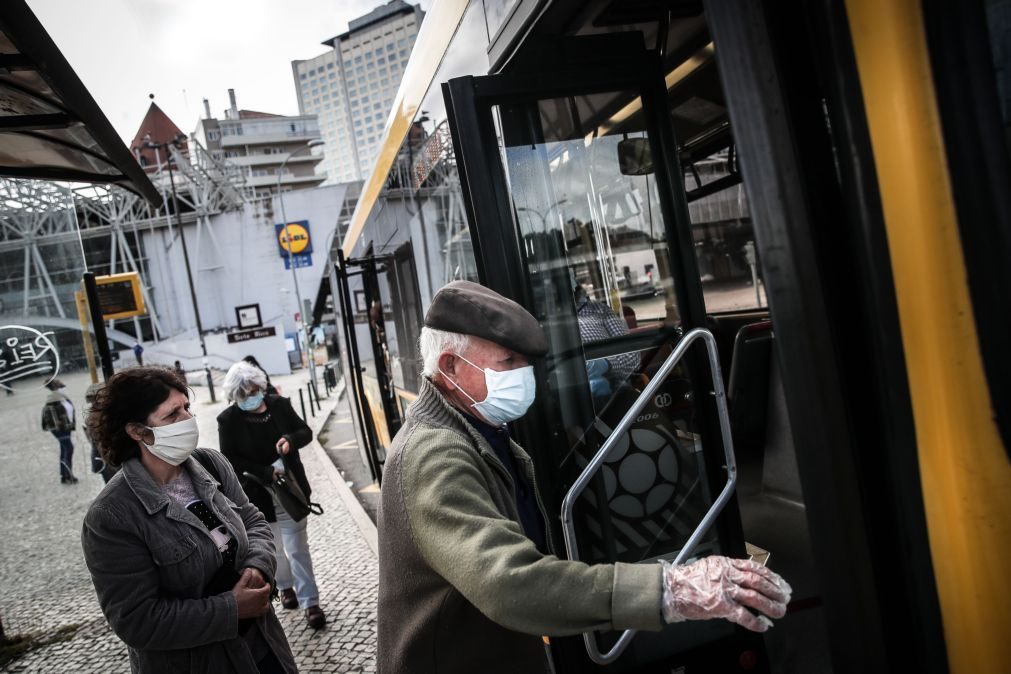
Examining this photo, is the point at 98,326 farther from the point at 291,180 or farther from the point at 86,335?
the point at 291,180

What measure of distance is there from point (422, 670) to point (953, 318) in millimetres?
1253

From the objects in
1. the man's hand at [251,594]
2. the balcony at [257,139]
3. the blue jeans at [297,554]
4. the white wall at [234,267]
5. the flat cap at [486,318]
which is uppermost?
the balcony at [257,139]

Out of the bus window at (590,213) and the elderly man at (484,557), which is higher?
the bus window at (590,213)

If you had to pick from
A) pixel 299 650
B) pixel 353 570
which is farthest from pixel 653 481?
pixel 353 570

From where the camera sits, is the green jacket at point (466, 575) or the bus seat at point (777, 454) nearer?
the green jacket at point (466, 575)

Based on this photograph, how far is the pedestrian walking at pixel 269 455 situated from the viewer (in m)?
4.62

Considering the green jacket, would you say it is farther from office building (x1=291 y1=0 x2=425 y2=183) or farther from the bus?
office building (x1=291 y1=0 x2=425 y2=183)

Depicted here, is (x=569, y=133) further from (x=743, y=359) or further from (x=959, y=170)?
(x=743, y=359)

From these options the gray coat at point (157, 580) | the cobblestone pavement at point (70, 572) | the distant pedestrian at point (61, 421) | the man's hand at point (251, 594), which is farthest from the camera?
the distant pedestrian at point (61, 421)

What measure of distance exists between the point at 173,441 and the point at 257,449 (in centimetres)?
236

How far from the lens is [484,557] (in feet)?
4.14

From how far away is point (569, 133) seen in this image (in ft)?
8.55

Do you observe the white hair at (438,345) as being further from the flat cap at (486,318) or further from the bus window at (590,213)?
the bus window at (590,213)

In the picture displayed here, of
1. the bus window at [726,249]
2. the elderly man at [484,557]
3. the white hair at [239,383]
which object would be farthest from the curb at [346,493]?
the bus window at [726,249]
